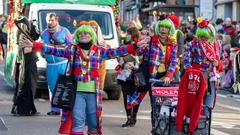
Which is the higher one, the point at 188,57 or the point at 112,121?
the point at 188,57

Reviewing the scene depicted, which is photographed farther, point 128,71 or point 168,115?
point 128,71

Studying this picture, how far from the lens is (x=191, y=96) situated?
8.94m

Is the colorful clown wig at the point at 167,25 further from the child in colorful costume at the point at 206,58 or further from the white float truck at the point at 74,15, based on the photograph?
the white float truck at the point at 74,15

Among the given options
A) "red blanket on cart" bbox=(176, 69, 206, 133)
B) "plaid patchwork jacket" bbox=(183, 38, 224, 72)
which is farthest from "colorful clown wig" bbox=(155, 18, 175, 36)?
"red blanket on cart" bbox=(176, 69, 206, 133)

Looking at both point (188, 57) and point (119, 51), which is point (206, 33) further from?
point (119, 51)

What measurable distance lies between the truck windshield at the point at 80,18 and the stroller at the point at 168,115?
21.3 ft

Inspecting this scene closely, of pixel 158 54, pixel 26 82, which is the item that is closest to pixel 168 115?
pixel 158 54

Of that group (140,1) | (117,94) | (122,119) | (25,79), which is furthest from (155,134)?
(140,1)

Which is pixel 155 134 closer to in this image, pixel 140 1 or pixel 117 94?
pixel 117 94

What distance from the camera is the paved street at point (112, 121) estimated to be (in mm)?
11016

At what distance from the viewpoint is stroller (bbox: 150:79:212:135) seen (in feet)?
29.3

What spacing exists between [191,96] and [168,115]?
15.1 inches

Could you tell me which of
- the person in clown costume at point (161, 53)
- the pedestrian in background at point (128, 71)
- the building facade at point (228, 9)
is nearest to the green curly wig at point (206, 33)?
the person in clown costume at point (161, 53)

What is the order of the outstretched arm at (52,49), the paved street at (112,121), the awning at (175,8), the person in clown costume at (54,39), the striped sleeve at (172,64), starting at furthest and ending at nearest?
the awning at (175,8) < the person in clown costume at (54,39) < the paved street at (112,121) < the striped sleeve at (172,64) < the outstretched arm at (52,49)
